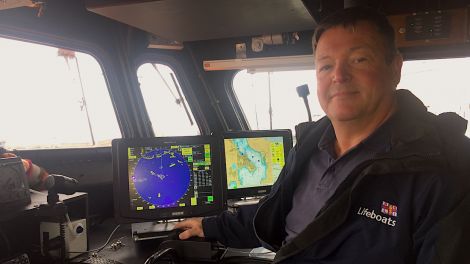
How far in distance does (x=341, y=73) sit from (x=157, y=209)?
1.13 m

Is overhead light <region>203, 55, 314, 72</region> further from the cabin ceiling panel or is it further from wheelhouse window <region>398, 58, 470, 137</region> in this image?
wheelhouse window <region>398, 58, 470, 137</region>

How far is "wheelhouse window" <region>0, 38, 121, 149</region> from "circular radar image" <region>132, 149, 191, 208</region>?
869 mm

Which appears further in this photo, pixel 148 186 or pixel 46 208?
pixel 148 186

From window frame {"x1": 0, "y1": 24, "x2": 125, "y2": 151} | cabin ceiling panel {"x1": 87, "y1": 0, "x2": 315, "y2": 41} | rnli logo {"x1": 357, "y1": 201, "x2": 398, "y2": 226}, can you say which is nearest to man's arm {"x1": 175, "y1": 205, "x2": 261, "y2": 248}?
rnli logo {"x1": 357, "y1": 201, "x2": 398, "y2": 226}

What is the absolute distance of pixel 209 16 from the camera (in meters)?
1.97

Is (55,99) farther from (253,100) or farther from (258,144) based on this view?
(253,100)

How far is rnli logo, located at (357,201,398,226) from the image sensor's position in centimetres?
103

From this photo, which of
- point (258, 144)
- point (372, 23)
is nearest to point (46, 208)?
point (258, 144)

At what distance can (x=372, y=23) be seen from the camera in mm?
1241

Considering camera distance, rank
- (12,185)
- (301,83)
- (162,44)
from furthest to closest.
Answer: (162,44), (301,83), (12,185)

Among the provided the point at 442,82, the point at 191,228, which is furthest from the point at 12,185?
the point at 442,82

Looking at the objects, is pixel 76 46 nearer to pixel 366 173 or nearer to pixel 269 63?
pixel 269 63

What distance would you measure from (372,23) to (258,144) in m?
1.25

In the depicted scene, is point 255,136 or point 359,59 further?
point 255,136
